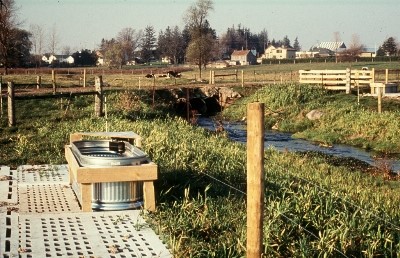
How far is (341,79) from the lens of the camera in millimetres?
37312

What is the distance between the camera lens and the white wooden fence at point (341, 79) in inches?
1405

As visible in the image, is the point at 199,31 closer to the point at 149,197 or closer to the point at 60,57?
the point at 149,197

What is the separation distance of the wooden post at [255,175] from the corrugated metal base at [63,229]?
1541 millimetres

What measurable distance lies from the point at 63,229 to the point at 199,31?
170 feet

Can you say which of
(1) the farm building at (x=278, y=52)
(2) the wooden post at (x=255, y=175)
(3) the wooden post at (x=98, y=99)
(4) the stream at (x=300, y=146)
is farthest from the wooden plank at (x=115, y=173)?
(1) the farm building at (x=278, y=52)

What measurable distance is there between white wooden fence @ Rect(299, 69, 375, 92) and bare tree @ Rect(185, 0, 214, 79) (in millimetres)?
19717

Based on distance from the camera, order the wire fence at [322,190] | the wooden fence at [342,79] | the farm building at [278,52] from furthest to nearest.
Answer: the farm building at [278,52], the wooden fence at [342,79], the wire fence at [322,190]

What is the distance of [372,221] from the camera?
8.42 metres

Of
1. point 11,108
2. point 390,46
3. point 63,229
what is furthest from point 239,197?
point 390,46

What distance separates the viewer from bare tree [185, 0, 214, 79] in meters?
56.7

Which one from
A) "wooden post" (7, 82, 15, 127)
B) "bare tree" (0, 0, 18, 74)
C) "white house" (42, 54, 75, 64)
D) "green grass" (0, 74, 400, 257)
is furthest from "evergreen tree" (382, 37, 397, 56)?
"wooden post" (7, 82, 15, 127)

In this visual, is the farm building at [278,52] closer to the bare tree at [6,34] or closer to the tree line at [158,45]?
the tree line at [158,45]

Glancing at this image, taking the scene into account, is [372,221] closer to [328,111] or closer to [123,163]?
[123,163]

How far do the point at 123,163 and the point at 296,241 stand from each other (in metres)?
2.54
